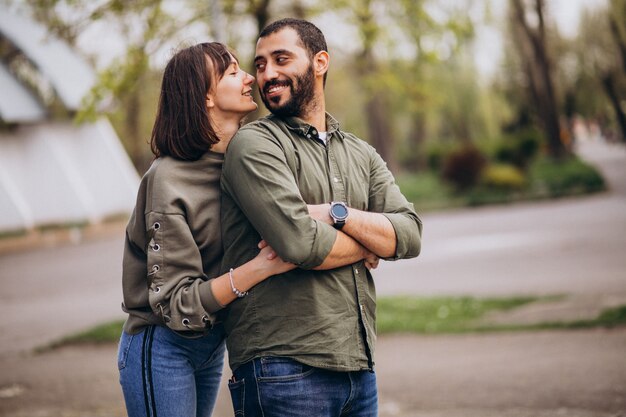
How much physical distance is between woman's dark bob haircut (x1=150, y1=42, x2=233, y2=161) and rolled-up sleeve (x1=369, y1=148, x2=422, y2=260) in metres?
0.62

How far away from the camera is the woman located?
2572mm

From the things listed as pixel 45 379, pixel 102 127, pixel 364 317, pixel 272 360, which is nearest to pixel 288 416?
pixel 272 360

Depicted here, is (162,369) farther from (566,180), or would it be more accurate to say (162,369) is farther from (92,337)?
(566,180)

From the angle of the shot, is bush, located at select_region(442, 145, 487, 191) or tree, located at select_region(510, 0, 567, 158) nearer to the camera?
bush, located at select_region(442, 145, 487, 191)

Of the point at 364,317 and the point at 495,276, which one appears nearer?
the point at 364,317

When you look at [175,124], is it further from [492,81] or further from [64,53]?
[492,81]

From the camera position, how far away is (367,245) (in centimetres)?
263

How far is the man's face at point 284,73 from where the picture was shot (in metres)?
2.67

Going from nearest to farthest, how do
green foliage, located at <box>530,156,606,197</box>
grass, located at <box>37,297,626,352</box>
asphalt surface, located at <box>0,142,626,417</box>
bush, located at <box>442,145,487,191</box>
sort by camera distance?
1. asphalt surface, located at <box>0,142,626,417</box>
2. grass, located at <box>37,297,626,352</box>
3. green foliage, located at <box>530,156,606,197</box>
4. bush, located at <box>442,145,487,191</box>

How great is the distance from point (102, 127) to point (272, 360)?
87.9ft

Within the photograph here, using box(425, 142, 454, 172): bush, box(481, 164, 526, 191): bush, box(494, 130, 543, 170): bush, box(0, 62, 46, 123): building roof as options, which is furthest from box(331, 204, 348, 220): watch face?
box(425, 142, 454, 172): bush

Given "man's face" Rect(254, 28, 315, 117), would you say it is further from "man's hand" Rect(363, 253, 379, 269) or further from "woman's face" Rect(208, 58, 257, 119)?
"man's hand" Rect(363, 253, 379, 269)

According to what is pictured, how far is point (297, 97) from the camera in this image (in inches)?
106

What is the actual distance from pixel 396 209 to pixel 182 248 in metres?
0.78
